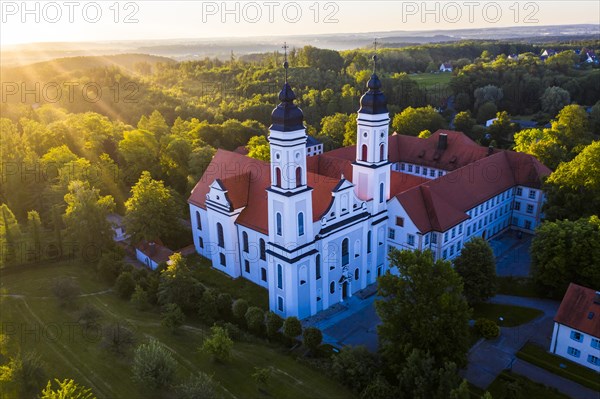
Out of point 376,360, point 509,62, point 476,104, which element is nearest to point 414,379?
point 376,360

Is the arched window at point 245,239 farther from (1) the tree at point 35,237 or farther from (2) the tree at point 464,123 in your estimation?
(2) the tree at point 464,123

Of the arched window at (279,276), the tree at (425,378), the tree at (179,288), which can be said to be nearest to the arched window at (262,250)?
the arched window at (279,276)

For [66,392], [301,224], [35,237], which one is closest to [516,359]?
[301,224]

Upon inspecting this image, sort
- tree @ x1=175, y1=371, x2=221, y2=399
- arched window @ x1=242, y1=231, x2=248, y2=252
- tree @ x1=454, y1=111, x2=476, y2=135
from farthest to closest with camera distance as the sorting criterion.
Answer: tree @ x1=454, y1=111, x2=476, y2=135, arched window @ x1=242, y1=231, x2=248, y2=252, tree @ x1=175, y1=371, x2=221, y2=399

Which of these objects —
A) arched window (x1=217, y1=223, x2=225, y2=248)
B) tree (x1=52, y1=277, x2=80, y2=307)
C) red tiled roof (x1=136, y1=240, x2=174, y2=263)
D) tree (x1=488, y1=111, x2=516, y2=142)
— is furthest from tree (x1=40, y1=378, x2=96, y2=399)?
tree (x1=488, y1=111, x2=516, y2=142)

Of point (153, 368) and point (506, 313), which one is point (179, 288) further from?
Result: point (506, 313)

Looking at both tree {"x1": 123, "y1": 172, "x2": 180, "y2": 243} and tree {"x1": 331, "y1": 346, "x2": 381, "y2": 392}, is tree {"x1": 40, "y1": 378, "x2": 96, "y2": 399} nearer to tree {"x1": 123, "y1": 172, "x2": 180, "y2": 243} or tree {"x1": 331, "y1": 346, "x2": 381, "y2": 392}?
tree {"x1": 331, "y1": 346, "x2": 381, "y2": 392}
